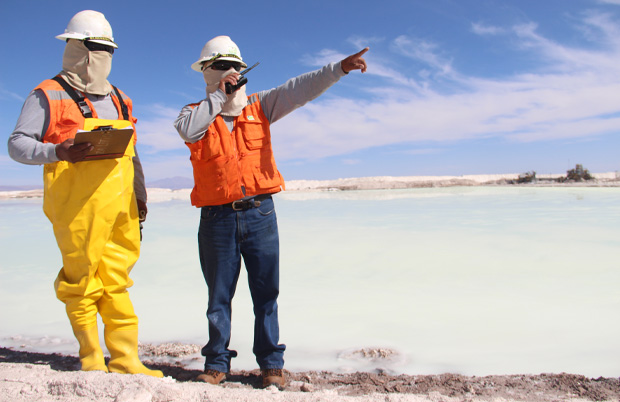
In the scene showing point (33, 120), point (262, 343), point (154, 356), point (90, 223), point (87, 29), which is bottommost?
point (154, 356)

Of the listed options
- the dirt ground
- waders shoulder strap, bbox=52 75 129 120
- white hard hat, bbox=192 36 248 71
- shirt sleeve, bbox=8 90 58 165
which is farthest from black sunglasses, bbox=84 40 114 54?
the dirt ground

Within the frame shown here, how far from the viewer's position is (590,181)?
27312 millimetres

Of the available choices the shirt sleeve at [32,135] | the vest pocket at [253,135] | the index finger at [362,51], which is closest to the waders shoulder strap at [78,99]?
the shirt sleeve at [32,135]

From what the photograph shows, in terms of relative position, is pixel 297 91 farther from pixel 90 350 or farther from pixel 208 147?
pixel 90 350

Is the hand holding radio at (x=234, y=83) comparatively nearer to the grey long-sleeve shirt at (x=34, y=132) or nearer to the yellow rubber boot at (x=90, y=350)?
the grey long-sleeve shirt at (x=34, y=132)

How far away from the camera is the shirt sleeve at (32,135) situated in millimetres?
1785

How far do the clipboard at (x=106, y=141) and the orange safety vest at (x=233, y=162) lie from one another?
1.19 feet

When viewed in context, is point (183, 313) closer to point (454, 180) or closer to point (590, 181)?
point (590, 181)

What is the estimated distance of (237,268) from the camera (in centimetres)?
223

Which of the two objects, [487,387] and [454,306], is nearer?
[487,387]

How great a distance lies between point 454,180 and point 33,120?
37.5 m

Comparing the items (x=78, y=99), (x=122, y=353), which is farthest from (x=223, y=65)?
(x=122, y=353)

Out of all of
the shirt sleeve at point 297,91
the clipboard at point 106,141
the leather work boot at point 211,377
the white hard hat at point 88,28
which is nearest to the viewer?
the clipboard at point 106,141

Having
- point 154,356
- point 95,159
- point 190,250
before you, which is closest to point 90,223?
point 95,159
